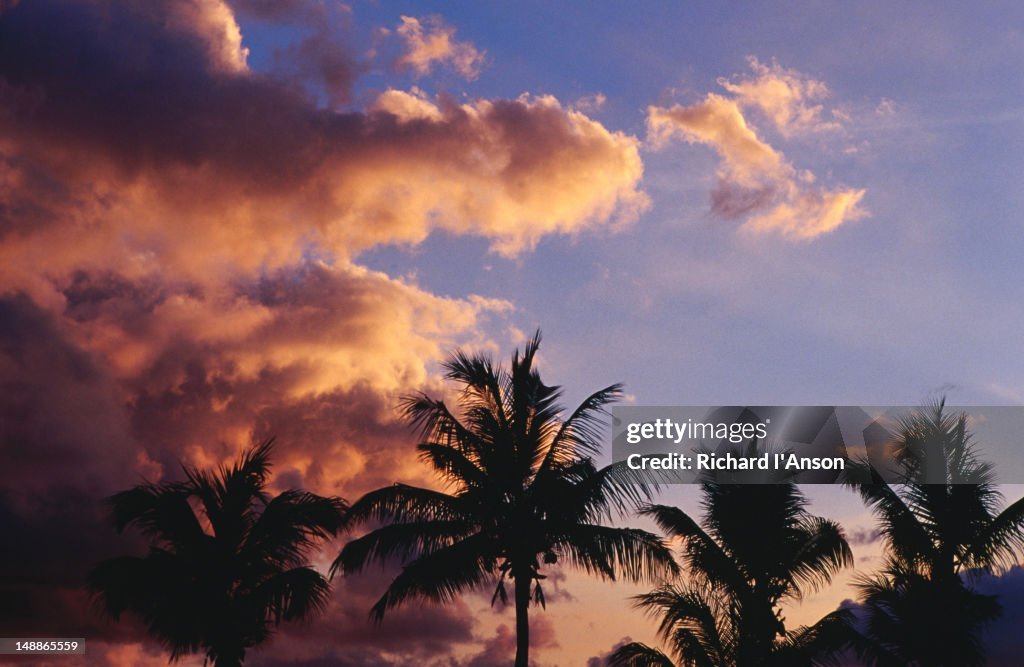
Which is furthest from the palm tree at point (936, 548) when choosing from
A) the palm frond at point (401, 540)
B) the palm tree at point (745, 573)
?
the palm frond at point (401, 540)

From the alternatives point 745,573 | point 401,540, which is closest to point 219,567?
point 401,540

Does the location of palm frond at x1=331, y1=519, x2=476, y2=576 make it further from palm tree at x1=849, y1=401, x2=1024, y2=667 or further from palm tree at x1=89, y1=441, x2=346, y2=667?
palm tree at x1=849, y1=401, x2=1024, y2=667

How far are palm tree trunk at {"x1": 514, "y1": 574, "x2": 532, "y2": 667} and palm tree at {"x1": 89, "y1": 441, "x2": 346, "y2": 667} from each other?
467cm

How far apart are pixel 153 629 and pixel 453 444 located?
8443mm

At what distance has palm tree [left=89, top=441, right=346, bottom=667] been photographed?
1049 inches

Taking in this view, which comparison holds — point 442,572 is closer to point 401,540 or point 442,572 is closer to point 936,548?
point 401,540

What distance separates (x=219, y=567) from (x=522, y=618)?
750cm

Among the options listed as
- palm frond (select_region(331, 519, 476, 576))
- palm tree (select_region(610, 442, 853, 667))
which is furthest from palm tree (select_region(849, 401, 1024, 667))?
palm frond (select_region(331, 519, 476, 576))

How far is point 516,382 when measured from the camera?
29000mm

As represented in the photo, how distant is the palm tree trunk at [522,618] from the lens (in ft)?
89.0

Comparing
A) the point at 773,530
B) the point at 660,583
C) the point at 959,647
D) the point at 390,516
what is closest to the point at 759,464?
the point at 773,530

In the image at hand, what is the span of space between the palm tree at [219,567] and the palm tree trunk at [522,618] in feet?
15.3

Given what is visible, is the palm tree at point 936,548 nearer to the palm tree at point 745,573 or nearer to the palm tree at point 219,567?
the palm tree at point 745,573

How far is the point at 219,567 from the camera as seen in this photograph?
27344 millimetres
